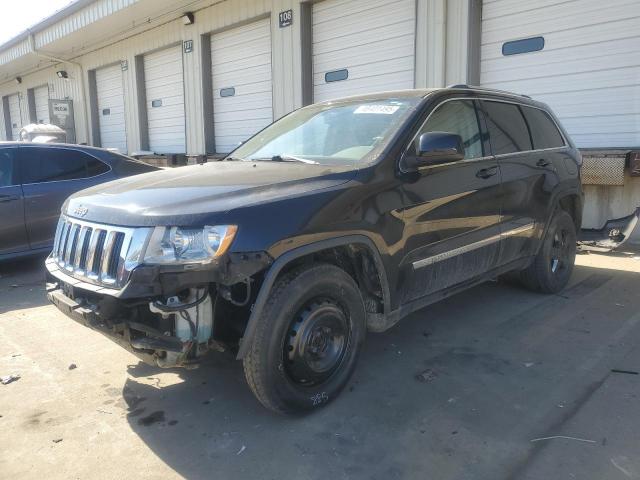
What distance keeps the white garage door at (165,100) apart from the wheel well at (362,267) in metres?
12.5

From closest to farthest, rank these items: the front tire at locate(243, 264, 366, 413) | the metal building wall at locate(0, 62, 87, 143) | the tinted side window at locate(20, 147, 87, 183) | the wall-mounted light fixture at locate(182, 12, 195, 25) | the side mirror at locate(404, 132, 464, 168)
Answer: the front tire at locate(243, 264, 366, 413)
the side mirror at locate(404, 132, 464, 168)
the tinted side window at locate(20, 147, 87, 183)
the wall-mounted light fixture at locate(182, 12, 195, 25)
the metal building wall at locate(0, 62, 87, 143)

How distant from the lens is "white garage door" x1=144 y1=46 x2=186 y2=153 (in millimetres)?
Result: 14539

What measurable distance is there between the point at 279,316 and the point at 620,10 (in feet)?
23.2

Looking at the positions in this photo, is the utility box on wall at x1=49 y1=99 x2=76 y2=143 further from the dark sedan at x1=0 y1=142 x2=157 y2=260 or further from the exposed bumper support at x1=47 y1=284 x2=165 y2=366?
the exposed bumper support at x1=47 y1=284 x2=165 y2=366

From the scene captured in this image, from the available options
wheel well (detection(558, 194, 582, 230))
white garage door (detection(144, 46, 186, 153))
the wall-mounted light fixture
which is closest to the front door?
wheel well (detection(558, 194, 582, 230))

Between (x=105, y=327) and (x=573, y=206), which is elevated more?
(x=573, y=206)

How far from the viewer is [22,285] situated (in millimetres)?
6082

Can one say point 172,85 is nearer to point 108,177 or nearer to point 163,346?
point 108,177

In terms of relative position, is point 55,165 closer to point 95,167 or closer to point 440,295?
point 95,167

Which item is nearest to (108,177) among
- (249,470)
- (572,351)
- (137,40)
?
(249,470)

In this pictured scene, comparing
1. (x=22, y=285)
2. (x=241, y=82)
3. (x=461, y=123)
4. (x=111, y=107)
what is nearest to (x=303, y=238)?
(x=461, y=123)

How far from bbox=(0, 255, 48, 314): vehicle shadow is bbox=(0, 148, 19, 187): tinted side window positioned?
1.16 metres

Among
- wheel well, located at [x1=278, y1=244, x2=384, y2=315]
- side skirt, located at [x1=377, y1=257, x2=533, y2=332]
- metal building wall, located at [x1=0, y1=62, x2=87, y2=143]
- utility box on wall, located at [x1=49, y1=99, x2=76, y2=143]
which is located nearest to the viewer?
wheel well, located at [x1=278, y1=244, x2=384, y2=315]

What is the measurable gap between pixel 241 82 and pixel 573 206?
9.12m
